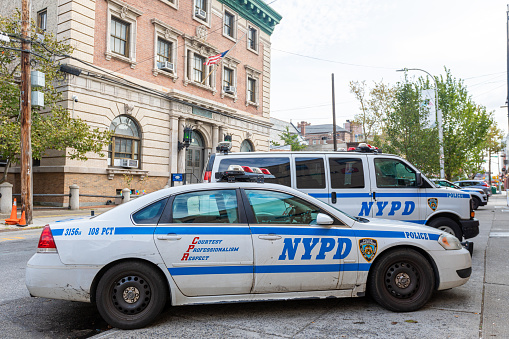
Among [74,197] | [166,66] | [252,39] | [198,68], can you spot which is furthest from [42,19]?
[252,39]

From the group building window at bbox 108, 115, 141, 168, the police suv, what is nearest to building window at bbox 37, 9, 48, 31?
building window at bbox 108, 115, 141, 168

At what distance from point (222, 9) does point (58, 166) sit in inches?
635

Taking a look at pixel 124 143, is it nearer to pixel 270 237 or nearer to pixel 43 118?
pixel 43 118

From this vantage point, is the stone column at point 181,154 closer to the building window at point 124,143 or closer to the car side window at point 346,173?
the building window at point 124,143

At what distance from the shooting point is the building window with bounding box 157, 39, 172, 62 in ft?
77.4

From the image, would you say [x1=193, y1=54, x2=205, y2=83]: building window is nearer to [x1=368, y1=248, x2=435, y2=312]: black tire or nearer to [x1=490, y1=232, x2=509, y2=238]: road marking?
[x1=490, y1=232, x2=509, y2=238]: road marking

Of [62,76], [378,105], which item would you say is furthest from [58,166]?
[378,105]

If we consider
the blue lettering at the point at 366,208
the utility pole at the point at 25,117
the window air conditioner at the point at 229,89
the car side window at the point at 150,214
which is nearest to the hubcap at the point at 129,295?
the car side window at the point at 150,214

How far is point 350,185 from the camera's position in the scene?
7562mm

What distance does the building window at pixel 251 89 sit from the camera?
3122cm

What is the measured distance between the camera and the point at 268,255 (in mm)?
4262

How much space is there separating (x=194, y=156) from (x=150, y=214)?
22.2 m

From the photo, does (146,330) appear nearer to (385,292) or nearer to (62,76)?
(385,292)

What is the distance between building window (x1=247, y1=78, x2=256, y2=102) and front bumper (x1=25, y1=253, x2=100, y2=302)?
91.9ft
